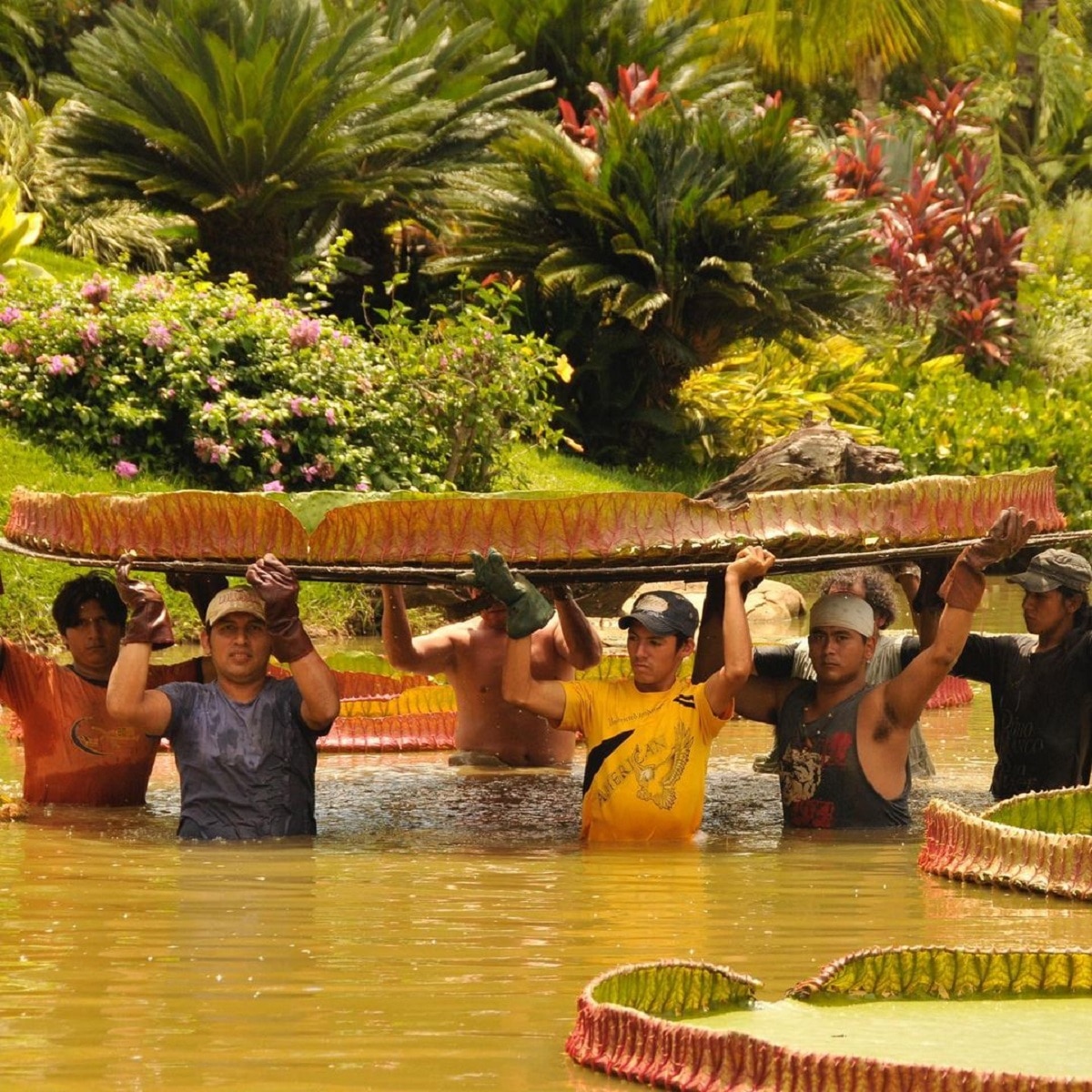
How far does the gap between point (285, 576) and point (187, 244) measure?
14.9 meters

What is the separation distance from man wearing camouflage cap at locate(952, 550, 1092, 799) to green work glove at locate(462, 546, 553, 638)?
186 cm

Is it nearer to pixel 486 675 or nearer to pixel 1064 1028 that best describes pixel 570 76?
pixel 486 675

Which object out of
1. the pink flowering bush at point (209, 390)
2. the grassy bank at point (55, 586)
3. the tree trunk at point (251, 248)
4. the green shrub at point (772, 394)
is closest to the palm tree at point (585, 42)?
the green shrub at point (772, 394)

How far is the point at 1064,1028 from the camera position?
3.59 meters

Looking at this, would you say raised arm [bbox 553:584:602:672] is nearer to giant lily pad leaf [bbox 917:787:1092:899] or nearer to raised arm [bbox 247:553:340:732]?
raised arm [bbox 247:553:340:732]

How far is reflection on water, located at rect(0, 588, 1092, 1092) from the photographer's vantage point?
354cm

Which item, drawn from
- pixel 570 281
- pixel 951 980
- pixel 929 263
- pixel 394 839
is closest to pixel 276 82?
pixel 570 281

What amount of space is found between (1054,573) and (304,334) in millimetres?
8789

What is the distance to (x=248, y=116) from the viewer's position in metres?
16.7

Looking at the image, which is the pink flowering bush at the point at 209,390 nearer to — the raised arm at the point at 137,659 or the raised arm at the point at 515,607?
the raised arm at the point at 137,659

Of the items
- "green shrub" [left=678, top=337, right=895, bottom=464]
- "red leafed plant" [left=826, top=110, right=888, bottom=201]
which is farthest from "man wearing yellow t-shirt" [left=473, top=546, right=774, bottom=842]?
"red leafed plant" [left=826, top=110, right=888, bottom=201]

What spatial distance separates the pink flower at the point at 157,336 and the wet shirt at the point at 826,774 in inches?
337

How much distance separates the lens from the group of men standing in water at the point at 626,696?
578cm

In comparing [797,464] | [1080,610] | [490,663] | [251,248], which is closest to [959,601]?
[1080,610]
